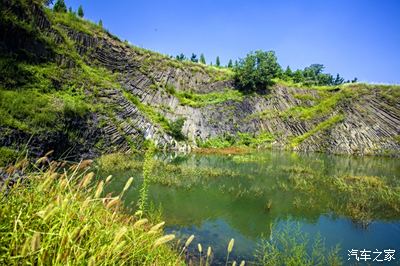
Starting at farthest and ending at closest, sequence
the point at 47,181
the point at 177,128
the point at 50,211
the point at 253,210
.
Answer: the point at 177,128
the point at 253,210
the point at 47,181
the point at 50,211

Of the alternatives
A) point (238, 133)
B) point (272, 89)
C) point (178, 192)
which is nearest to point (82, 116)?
point (178, 192)

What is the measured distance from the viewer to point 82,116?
25062 mm

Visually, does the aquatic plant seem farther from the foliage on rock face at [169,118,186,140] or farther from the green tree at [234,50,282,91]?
the green tree at [234,50,282,91]

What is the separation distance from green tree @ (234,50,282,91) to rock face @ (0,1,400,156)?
210 centimetres

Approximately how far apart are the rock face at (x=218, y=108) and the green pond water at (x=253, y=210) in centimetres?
1412

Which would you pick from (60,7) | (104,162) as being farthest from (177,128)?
(60,7)

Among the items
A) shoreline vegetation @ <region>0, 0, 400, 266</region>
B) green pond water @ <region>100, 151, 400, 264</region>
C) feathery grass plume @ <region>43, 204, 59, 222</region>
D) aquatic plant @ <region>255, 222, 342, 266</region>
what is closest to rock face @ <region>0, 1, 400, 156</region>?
shoreline vegetation @ <region>0, 0, 400, 266</region>

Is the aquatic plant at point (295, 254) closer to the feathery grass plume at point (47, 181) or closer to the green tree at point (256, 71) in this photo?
the feathery grass plume at point (47, 181)

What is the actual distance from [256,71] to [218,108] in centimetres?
1124

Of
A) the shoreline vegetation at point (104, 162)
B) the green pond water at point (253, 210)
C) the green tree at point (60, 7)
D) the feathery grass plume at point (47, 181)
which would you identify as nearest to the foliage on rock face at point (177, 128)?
the shoreline vegetation at point (104, 162)

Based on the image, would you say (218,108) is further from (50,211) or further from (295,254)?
(50,211)

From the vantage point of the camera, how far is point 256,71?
189 ft

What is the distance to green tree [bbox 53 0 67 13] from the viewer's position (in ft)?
134

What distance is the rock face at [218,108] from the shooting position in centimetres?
3566
